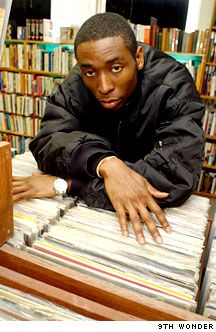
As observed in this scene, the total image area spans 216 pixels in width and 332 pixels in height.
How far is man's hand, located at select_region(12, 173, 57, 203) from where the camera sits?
0.84m

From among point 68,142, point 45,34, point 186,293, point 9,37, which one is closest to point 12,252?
point 186,293

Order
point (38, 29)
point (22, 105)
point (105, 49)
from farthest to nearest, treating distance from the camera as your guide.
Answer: point (22, 105) → point (38, 29) → point (105, 49)

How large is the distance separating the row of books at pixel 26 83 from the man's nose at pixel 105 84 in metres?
2.81

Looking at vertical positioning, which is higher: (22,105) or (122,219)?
(122,219)

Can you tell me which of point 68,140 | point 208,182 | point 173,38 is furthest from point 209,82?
point 68,140

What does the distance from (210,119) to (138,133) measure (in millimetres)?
2249

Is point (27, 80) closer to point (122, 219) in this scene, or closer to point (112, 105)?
point (112, 105)

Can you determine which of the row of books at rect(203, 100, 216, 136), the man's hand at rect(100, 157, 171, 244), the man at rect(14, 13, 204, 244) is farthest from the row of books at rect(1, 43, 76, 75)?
the man's hand at rect(100, 157, 171, 244)

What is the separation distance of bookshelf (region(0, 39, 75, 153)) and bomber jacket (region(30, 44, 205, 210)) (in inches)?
97.7

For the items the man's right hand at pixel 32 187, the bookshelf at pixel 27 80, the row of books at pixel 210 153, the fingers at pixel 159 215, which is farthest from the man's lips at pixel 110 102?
the bookshelf at pixel 27 80

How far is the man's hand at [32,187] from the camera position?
0.84m

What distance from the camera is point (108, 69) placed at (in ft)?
3.51

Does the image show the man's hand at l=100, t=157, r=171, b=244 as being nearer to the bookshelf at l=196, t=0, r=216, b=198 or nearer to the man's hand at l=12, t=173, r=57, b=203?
the man's hand at l=12, t=173, r=57, b=203
